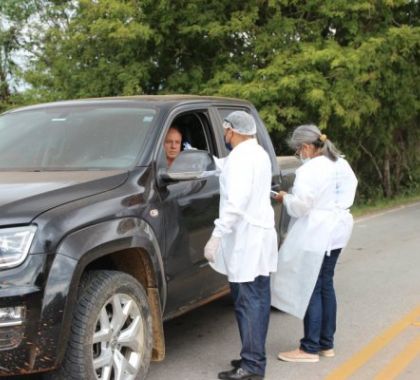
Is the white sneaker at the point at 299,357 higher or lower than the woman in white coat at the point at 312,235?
lower

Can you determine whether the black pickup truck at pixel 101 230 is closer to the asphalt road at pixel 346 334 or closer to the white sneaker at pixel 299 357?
the asphalt road at pixel 346 334

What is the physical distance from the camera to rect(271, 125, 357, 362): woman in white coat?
481 centimetres

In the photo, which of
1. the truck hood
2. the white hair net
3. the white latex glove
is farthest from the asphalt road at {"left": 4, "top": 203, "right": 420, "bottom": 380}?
the white hair net

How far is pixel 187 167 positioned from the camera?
443 centimetres

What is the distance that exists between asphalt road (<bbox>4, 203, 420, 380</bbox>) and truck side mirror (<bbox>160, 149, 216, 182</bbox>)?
55.3 inches

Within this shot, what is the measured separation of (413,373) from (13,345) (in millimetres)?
2833

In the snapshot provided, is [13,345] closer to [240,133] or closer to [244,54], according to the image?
[240,133]

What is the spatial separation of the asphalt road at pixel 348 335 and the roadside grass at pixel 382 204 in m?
6.69

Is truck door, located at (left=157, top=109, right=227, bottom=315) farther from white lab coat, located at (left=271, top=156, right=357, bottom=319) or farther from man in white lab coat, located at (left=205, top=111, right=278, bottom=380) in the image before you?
white lab coat, located at (left=271, top=156, right=357, bottom=319)

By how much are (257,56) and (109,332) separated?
11449 mm

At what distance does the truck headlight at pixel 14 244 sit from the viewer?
334cm

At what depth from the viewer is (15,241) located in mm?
3371

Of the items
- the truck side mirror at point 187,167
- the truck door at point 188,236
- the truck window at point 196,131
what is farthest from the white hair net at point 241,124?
the truck window at point 196,131

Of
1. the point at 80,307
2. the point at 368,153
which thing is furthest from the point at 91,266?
the point at 368,153
